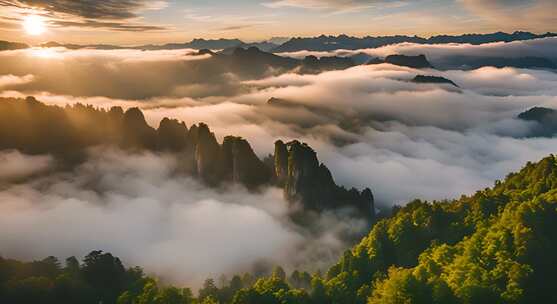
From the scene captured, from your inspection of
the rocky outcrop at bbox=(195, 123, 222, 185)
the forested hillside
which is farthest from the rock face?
the forested hillside

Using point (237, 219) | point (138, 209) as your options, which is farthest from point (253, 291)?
point (138, 209)

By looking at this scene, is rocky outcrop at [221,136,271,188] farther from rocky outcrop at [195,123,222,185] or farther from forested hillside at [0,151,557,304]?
forested hillside at [0,151,557,304]

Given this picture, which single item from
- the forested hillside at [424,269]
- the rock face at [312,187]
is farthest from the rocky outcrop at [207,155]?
the forested hillside at [424,269]

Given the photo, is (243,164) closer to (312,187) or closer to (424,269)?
(312,187)

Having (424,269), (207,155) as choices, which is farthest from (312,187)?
(424,269)

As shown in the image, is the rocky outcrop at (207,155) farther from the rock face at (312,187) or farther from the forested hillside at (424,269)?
the forested hillside at (424,269)

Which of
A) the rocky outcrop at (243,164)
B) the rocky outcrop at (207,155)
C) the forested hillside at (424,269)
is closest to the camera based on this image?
the forested hillside at (424,269)

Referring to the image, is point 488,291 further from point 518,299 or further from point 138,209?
point 138,209
